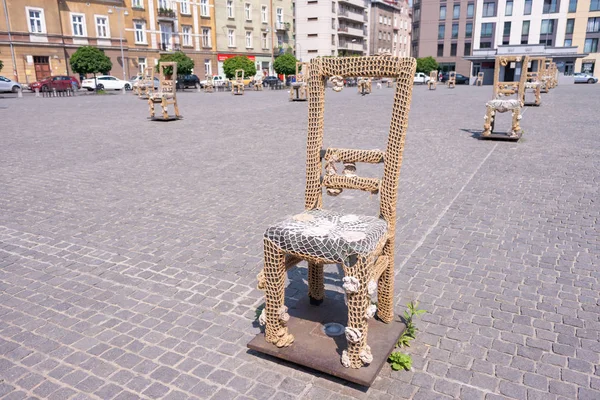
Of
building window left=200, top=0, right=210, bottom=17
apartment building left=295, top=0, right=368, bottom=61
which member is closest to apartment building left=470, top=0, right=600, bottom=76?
apartment building left=295, top=0, right=368, bottom=61

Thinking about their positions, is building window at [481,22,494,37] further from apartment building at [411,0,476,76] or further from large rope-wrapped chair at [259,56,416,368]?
large rope-wrapped chair at [259,56,416,368]

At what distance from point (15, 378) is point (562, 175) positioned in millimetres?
8220

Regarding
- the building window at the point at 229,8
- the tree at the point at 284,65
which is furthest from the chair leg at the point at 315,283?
the building window at the point at 229,8

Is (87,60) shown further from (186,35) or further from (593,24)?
(593,24)

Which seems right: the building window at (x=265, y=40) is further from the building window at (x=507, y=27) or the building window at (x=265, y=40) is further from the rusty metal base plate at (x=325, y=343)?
the rusty metal base plate at (x=325, y=343)

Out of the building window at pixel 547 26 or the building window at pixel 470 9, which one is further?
the building window at pixel 470 9

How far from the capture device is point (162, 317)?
3.76 metres

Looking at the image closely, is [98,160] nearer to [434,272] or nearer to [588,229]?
[434,272]

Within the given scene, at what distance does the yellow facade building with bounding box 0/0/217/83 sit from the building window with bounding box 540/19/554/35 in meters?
43.5

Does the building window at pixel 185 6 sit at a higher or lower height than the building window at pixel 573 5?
lower

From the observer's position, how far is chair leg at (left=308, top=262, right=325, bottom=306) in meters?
3.64

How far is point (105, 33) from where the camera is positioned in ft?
151

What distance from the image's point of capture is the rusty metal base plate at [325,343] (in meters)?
2.86

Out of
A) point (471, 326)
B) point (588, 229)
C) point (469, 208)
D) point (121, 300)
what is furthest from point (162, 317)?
point (588, 229)
